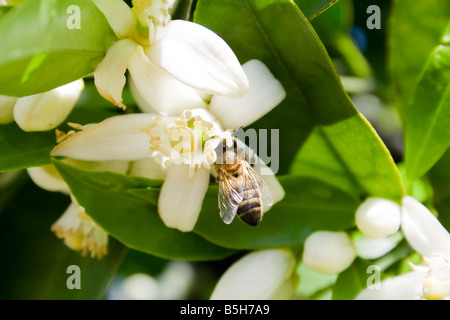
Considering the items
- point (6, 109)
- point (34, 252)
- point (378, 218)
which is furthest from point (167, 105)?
point (34, 252)

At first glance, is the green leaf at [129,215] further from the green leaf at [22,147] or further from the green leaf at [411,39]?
the green leaf at [411,39]

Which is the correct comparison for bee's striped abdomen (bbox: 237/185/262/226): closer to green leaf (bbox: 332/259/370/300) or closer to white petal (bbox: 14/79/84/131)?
green leaf (bbox: 332/259/370/300)

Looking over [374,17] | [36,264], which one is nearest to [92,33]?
[36,264]

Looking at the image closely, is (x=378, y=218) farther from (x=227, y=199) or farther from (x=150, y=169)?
(x=150, y=169)

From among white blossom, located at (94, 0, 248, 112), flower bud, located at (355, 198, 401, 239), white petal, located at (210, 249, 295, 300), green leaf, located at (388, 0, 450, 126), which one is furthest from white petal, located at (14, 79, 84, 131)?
green leaf, located at (388, 0, 450, 126)

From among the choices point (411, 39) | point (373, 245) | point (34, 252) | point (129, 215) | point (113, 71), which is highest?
point (113, 71)
